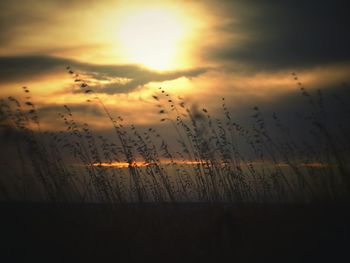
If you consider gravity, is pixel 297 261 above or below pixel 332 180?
above

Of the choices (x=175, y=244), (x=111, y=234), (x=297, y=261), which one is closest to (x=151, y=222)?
(x=111, y=234)

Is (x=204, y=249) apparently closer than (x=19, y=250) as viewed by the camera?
Yes

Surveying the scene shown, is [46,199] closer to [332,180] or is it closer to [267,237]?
[267,237]

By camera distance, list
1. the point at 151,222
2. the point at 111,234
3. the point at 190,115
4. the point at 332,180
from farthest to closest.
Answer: the point at 190,115
the point at 332,180
the point at 151,222
the point at 111,234

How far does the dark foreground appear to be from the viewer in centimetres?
433

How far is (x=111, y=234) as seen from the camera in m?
5.40

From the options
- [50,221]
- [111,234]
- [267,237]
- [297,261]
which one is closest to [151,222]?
[111,234]

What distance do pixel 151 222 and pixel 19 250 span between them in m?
1.83

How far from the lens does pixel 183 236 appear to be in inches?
202

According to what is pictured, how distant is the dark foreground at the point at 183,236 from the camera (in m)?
4.33

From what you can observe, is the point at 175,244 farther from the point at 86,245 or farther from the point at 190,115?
the point at 190,115

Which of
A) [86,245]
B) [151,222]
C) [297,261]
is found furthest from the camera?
[151,222]

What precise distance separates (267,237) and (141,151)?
15.1 feet

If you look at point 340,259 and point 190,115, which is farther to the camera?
point 190,115
